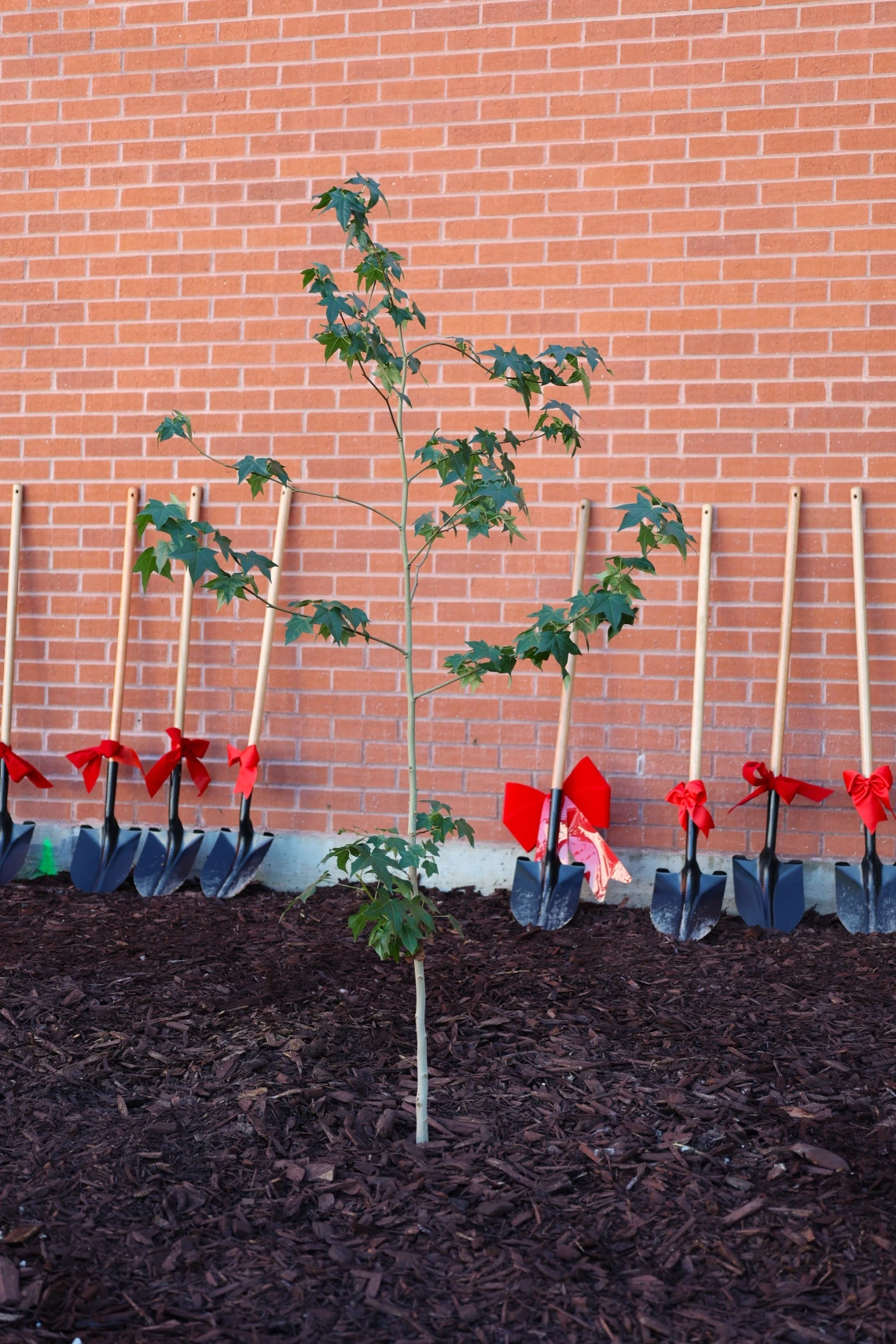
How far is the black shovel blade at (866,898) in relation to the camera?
3492mm

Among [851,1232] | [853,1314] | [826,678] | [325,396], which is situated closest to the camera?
[853,1314]

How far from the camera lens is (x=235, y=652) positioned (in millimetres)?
4078

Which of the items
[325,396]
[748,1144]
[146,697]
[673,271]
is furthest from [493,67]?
[748,1144]

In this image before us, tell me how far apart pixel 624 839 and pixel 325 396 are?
6.42 ft

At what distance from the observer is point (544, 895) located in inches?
142

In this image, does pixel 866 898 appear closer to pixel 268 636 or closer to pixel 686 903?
pixel 686 903

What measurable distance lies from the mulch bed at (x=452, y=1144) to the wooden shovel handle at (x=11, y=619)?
1.11 m

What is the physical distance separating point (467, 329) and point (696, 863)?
80.6 inches

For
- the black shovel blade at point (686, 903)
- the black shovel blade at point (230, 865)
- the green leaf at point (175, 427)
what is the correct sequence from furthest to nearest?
the black shovel blade at point (230, 865) < the black shovel blade at point (686, 903) < the green leaf at point (175, 427)

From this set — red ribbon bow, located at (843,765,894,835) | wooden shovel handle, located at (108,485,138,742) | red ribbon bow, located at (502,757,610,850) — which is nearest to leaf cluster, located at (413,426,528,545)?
red ribbon bow, located at (502,757,610,850)

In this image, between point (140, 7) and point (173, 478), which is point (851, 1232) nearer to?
point (173, 478)

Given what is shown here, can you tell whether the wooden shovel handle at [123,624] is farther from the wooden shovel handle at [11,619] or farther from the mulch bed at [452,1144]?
the mulch bed at [452,1144]

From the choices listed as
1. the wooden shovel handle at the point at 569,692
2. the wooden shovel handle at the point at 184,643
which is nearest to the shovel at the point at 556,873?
the wooden shovel handle at the point at 569,692

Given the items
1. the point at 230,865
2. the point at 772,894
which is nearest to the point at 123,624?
the point at 230,865
